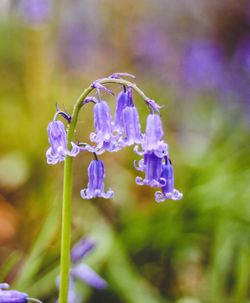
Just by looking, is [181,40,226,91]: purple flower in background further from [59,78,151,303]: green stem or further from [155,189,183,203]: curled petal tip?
[59,78,151,303]: green stem

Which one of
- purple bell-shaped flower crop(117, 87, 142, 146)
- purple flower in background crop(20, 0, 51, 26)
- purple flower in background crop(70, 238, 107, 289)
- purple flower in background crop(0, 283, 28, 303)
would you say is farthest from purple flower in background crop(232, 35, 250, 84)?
purple flower in background crop(0, 283, 28, 303)

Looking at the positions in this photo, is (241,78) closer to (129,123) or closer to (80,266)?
(80,266)

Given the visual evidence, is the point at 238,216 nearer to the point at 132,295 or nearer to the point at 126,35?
the point at 132,295

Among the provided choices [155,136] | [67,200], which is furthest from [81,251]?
[155,136]

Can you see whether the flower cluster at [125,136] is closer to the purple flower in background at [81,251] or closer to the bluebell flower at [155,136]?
the bluebell flower at [155,136]

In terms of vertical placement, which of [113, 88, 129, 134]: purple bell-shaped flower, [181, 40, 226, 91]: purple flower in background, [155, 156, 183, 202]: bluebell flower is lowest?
[155, 156, 183, 202]: bluebell flower

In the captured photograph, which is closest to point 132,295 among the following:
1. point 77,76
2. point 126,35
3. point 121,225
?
point 121,225
